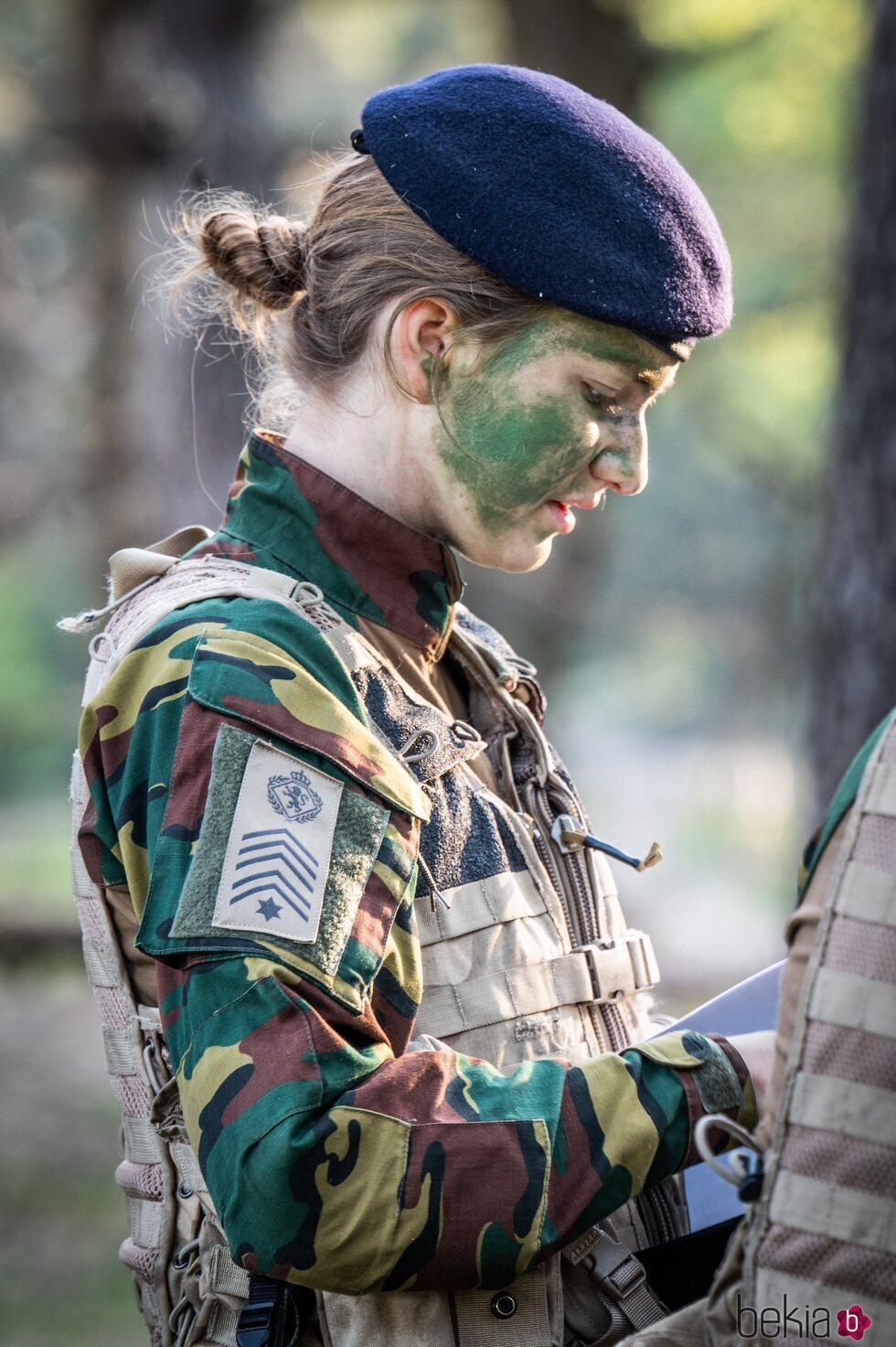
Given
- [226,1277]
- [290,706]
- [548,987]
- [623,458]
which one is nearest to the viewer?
[290,706]

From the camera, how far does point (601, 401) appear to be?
1.93 meters

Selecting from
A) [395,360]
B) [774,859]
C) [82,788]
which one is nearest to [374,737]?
[82,788]

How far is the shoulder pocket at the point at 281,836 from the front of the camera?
1.53 meters

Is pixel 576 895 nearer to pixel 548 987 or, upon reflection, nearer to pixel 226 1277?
pixel 548 987

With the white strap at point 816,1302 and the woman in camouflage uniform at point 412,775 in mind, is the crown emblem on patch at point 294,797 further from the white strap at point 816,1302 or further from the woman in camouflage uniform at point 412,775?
the white strap at point 816,1302

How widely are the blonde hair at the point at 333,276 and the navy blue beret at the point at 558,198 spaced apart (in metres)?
0.05

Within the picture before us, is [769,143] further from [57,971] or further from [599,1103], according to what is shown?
[599,1103]

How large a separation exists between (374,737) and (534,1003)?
43 centimetres

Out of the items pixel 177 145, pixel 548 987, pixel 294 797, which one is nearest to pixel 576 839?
pixel 548 987

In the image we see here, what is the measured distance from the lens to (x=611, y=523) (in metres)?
11.4

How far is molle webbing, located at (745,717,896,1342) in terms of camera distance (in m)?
1.24

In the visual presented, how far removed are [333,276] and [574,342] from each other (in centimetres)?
39

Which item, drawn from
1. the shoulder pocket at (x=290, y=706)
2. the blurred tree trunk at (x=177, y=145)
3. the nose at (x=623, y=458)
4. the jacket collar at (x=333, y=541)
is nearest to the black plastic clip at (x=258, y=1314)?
the shoulder pocket at (x=290, y=706)

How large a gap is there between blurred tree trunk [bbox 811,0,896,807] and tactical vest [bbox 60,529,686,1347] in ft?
8.34
